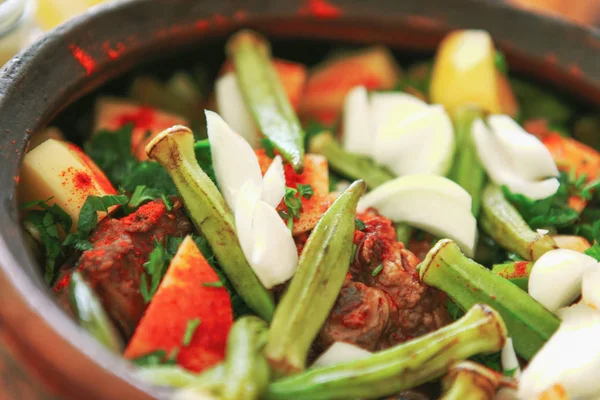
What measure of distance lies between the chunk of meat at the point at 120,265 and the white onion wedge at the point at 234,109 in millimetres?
702

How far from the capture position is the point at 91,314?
1.43 m

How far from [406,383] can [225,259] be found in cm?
55

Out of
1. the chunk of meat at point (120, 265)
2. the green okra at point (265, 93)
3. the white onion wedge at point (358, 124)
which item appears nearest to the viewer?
the chunk of meat at point (120, 265)

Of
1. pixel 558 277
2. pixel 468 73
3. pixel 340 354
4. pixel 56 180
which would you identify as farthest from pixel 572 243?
pixel 56 180

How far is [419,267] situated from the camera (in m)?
1.69

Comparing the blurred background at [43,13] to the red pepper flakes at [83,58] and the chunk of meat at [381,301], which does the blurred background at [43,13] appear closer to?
the red pepper flakes at [83,58]

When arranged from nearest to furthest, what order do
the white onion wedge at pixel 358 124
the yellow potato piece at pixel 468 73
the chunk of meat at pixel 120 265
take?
1. the chunk of meat at pixel 120 265
2. the white onion wedge at pixel 358 124
3. the yellow potato piece at pixel 468 73

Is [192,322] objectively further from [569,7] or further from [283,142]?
[569,7]

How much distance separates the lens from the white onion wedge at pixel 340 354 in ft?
4.87

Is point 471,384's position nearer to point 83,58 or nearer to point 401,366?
point 401,366

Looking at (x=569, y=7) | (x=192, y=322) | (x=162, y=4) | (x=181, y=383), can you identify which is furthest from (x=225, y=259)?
(x=569, y=7)

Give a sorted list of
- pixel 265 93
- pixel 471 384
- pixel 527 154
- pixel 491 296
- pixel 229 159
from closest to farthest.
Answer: pixel 471 384 → pixel 491 296 → pixel 229 159 → pixel 527 154 → pixel 265 93

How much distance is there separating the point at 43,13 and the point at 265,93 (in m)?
1.29

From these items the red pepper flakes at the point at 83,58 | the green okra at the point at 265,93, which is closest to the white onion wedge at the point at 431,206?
the green okra at the point at 265,93
